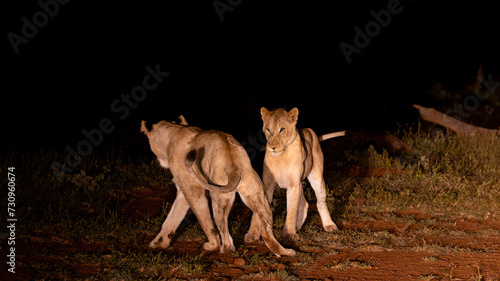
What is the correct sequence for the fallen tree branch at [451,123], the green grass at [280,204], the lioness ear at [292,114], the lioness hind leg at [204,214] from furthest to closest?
the fallen tree branch at [451,123], the lioness ear at [292,114], the lioness hind leg at [204,214], the green grass at [280,204]

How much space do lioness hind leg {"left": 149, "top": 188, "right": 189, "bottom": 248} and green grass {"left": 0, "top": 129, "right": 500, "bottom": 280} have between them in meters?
0.21

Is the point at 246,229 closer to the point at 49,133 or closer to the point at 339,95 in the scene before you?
the point at 49,133

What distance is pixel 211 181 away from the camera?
16.7 feet

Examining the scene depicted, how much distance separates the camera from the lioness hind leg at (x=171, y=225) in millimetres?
5312

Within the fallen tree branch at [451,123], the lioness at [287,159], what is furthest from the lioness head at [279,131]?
the fallen tree branch at [451,123]

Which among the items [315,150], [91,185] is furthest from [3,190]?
[315,150]

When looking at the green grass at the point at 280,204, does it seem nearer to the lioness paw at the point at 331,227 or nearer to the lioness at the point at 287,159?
the lioness paw at the point at 331,227

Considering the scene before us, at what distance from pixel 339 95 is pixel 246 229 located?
10.1m

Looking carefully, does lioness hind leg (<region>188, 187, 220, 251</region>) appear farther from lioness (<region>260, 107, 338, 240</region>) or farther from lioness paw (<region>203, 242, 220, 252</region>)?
lioness (<region>260, 107, 338, 240</region>)

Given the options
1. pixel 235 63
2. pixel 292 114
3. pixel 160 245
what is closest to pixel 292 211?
pixel 292 114

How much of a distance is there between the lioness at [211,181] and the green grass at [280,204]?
0.24m

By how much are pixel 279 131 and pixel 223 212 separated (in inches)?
38.9

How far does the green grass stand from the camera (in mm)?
4879

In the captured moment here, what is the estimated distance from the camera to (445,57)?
1786 centimetres
